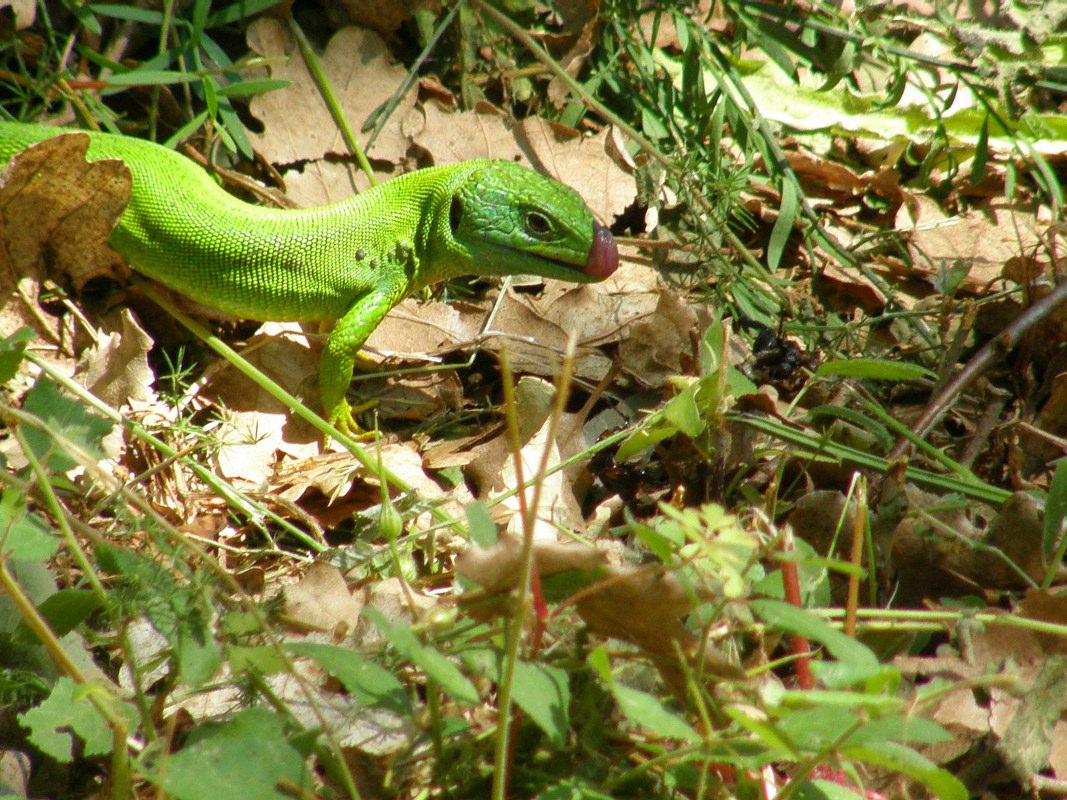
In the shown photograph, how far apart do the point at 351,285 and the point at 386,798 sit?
2.16m

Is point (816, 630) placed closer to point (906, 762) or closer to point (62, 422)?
point (906, 762)

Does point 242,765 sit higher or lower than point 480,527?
lower

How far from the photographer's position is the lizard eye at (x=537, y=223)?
346 cm

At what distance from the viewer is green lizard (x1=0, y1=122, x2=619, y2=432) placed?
3346mm

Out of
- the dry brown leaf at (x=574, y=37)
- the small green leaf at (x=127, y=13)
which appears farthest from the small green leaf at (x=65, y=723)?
the dry brown leaf at (x=574, y=37)

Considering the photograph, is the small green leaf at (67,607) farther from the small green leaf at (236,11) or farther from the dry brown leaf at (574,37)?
the dry brown leaf at (574,37)

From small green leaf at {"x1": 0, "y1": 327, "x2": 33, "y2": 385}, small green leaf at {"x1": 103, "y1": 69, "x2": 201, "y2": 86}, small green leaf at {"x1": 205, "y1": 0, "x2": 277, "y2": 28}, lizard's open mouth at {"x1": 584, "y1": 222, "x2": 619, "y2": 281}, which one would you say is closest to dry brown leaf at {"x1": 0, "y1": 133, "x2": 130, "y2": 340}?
small green leaf at {"x1": 103, "y1": 69, "x2": 201, "y2": 86}

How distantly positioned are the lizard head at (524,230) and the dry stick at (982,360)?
1.28 metres

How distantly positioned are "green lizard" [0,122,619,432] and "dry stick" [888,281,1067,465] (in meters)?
1.29

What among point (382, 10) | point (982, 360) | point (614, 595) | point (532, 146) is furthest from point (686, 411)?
point (382, 10)

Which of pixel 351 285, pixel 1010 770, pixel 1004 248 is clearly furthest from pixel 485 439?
pixel 1004 248

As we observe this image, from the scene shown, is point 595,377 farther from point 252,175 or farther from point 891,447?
point 252,175

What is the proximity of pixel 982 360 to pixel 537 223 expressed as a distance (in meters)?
1.65

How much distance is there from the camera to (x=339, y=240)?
347 centimetres
